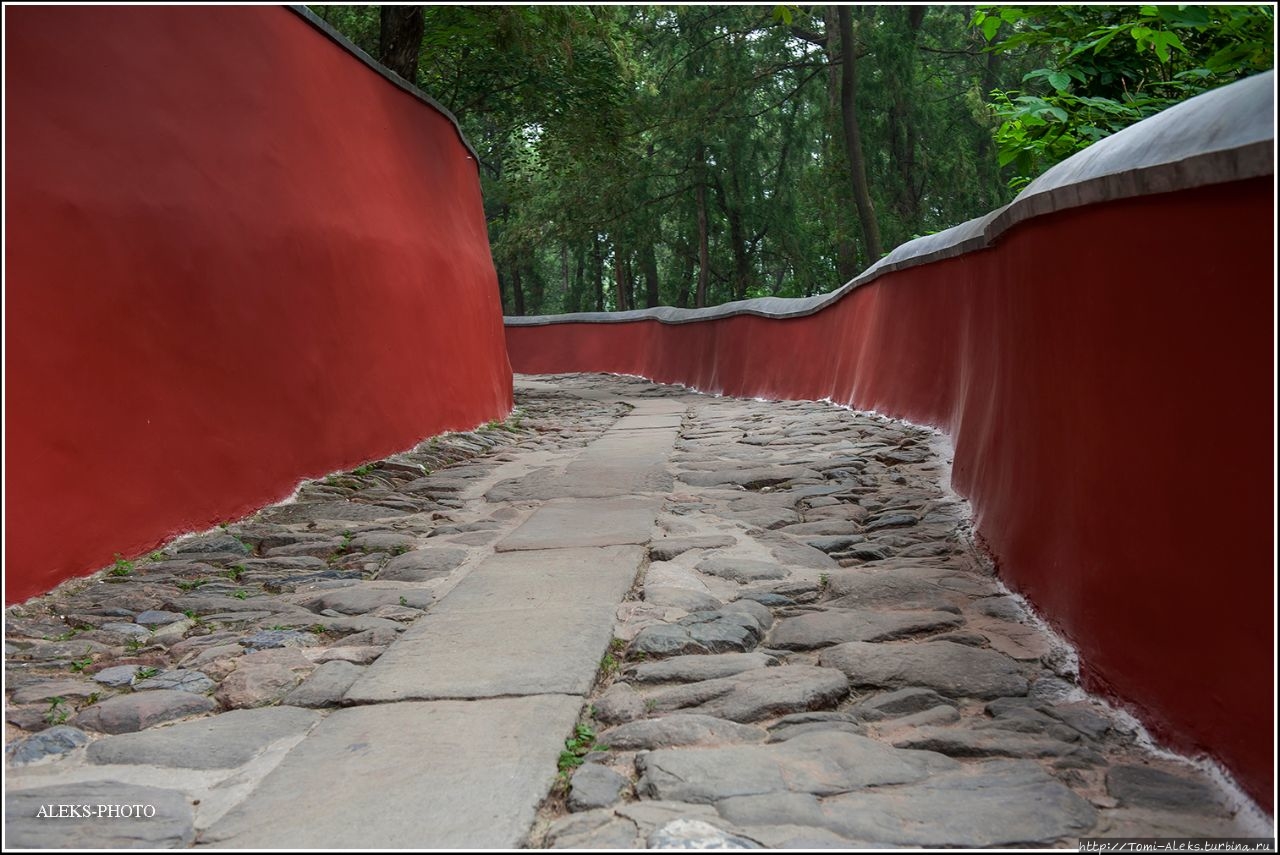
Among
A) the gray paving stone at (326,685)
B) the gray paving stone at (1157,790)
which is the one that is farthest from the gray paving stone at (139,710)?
the gray paving stone at (1157,790)

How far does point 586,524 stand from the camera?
5.09m

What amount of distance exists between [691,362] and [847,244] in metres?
3.33

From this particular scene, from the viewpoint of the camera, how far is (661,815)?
7.14ft

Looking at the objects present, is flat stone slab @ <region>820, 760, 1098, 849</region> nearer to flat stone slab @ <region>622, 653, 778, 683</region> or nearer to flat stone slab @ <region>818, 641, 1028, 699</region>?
flat stone slab @ <region>818, 641, 1028, 699</region>

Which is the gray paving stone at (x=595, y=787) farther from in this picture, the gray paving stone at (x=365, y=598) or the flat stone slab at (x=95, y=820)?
the gray paving stone at (x=365, y=598)

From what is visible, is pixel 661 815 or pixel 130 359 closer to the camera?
pixel 661 815

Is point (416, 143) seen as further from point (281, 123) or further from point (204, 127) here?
point (204, 127)

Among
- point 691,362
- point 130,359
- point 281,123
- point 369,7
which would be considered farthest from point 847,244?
point 130,359

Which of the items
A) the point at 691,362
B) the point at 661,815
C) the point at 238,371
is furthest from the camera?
the point at 691,362

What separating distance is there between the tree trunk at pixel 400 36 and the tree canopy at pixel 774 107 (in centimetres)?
2

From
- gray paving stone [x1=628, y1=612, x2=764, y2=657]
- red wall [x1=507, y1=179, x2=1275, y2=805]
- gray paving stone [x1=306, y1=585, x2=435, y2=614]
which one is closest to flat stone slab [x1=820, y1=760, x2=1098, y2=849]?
red wall [x1=507, y1=179, x2=1275, y2=805]

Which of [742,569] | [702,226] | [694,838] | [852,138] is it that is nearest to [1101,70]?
[742,569]

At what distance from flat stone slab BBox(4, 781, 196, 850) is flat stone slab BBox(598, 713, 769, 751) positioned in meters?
0.91

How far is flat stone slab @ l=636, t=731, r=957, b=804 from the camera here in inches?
90.3
